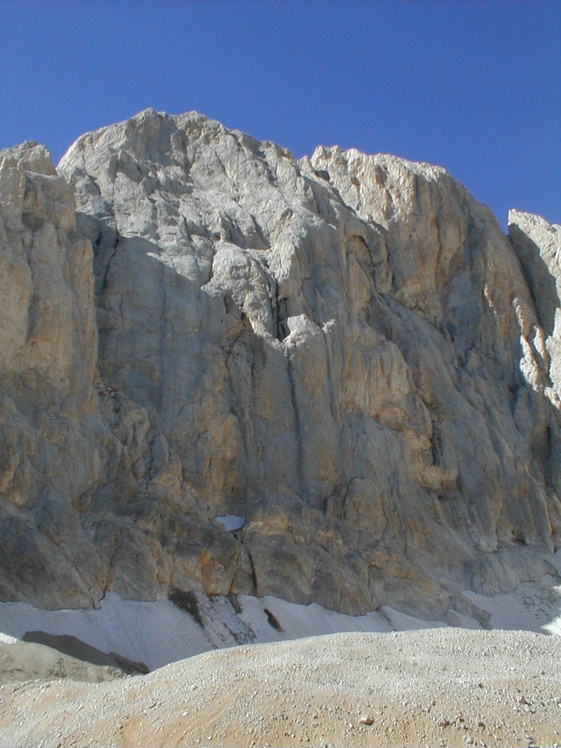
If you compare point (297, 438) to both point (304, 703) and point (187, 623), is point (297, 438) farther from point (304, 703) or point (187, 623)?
point (304, 703)

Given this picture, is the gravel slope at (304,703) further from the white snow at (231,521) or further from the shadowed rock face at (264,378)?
the white snow at (231,521)

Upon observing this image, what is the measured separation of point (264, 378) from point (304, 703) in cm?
2069

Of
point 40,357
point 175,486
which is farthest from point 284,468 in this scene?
point 40,357

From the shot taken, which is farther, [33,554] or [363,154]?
[363,154]

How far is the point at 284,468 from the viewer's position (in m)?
30.8

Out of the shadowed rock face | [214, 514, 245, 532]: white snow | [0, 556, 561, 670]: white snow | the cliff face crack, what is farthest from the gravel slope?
the cliff face crack

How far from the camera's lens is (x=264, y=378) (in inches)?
1265

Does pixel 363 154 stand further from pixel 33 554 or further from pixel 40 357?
pixel 33 554

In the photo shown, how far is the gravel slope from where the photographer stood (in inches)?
447

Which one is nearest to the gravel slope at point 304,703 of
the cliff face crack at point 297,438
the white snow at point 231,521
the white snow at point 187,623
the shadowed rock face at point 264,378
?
the white snow at point 187,623

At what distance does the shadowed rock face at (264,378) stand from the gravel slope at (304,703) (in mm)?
7625

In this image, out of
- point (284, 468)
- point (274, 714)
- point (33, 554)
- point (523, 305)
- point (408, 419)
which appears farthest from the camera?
point (523, 305)

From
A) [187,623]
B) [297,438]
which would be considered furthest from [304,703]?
[297,438]

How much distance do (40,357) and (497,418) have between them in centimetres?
2526
